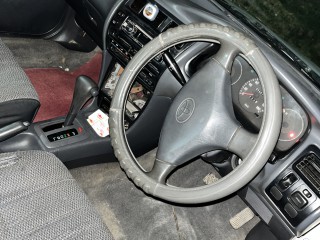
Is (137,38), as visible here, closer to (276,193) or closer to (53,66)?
(276,193)

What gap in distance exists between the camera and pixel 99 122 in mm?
2611

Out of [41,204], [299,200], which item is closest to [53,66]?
[41,204]

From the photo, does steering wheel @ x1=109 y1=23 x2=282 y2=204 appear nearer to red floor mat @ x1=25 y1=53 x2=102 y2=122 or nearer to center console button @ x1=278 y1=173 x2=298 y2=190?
center console button @ x1=278 y1=173 x2=298 y2=190

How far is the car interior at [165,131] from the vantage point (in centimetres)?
177

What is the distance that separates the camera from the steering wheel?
1.65 metres

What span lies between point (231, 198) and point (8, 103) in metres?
1.33

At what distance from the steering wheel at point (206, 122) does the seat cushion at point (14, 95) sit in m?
0.62

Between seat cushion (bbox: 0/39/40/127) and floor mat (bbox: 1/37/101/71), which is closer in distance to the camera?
seat cushion (bbox: 0/39/40/127)

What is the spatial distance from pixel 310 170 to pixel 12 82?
1346 mm

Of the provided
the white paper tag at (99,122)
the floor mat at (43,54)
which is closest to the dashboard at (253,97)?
the white paper tag at (99,122)

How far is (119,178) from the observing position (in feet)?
9.36

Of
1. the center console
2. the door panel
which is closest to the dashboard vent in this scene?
the center console

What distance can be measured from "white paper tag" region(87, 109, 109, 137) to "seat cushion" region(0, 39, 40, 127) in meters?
0.33

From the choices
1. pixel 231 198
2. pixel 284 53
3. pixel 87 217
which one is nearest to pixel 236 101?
pixel 284 53
